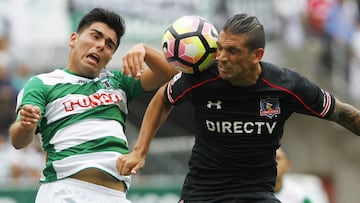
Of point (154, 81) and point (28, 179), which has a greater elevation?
point (154, 81)

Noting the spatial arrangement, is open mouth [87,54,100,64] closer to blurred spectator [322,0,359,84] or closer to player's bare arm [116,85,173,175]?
player's bare arm [116,85,173,175]

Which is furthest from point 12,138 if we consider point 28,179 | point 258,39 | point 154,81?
point 28,179

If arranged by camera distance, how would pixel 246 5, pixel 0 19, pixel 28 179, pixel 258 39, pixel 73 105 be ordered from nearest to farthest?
pixel 258 39 → pixel 73 105 → pixel 28 179 → pixel 0 19 → pixel 246 5

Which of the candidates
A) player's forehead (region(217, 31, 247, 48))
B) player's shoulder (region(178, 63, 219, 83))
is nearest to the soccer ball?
player's shoulder (region(178, 63, 219, 83))

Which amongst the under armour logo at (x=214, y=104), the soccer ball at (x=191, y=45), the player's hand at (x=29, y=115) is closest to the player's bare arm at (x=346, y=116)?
the under armour logo at (x=214, y=104)

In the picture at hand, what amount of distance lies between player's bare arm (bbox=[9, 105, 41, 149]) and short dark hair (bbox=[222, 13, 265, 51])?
141 cm

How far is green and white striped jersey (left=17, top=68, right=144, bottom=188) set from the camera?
7.71m

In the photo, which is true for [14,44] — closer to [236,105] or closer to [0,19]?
[0,19]

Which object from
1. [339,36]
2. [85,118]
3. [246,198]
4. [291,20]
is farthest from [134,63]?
[339,36]

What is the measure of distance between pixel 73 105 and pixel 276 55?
457 inches

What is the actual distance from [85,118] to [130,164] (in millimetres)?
671

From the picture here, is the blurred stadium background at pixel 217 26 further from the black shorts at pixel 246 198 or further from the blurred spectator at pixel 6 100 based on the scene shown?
the black shorts at pixel 246 198

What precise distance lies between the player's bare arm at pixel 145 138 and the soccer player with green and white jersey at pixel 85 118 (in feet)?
0.92

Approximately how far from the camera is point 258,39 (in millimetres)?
7305
